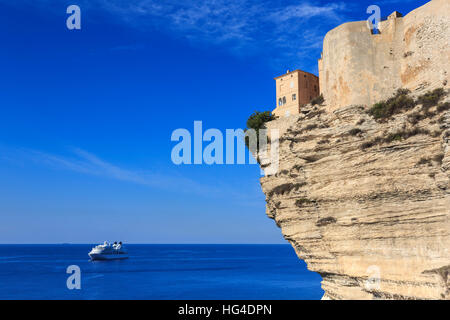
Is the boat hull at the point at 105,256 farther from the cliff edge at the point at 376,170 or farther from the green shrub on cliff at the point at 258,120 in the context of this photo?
the cliff edge at the point at 376,170

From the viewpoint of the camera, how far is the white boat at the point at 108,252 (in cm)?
11801

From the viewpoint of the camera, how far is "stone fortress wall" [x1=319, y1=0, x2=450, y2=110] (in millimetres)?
19891

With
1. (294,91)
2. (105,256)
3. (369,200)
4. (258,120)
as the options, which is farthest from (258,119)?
(105,256)

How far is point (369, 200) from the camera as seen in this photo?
62.3ft

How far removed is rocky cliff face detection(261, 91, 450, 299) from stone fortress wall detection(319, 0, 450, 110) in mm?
1225

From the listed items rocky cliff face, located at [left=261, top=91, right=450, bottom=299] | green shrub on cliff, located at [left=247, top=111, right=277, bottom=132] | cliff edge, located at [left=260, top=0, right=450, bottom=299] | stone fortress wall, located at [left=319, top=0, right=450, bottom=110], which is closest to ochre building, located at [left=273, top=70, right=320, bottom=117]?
green shrub on cliff, located at [left=247, top=111, right=277, bottom=132]

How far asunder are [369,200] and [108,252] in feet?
374

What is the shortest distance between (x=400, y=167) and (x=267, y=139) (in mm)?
9276

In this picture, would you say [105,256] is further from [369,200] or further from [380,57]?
[380,57]

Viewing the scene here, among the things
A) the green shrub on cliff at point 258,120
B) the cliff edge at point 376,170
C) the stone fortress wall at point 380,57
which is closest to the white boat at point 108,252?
the green shrub on cliff at point 258,120

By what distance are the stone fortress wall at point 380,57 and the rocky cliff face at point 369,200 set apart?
1225 mm
